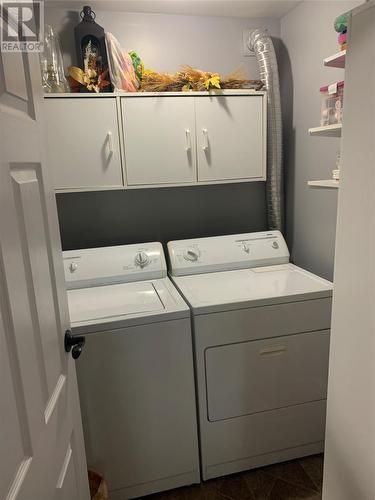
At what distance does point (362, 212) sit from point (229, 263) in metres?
1.22

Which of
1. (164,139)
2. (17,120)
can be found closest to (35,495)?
(17,120)

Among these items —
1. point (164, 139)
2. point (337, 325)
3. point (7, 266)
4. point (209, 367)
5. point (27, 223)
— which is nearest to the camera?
point (7, 266)

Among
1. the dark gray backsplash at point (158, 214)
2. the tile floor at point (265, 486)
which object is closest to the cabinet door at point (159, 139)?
the dark gray backsplash at point (158, 214)

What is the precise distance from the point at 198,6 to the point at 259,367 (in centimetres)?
199

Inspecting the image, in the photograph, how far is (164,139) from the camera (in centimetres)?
207

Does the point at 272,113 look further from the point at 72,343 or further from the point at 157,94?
the point at 72,343

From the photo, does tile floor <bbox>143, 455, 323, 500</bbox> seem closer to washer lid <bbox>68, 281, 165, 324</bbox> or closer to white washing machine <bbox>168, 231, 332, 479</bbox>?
white washing machine <bbox>168, 231, 332, 479</bbox>

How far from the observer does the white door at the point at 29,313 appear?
70 cm

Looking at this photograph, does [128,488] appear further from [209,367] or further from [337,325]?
[337,325]

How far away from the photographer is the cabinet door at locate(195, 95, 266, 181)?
210 centimetres

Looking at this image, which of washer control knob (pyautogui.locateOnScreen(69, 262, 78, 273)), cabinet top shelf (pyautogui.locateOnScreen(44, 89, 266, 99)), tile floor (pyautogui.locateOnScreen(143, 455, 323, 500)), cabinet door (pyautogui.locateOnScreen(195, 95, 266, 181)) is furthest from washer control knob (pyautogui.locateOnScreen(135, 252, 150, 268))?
tile floor (pyautogui.locateOnScreen(143, 455, 323, 500))

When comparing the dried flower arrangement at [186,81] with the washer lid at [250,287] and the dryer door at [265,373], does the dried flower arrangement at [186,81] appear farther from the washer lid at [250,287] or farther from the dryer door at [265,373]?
the dryer door at [265,373]

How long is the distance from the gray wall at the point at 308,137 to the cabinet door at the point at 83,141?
113cm

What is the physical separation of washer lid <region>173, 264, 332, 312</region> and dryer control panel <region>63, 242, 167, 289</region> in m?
0.16
